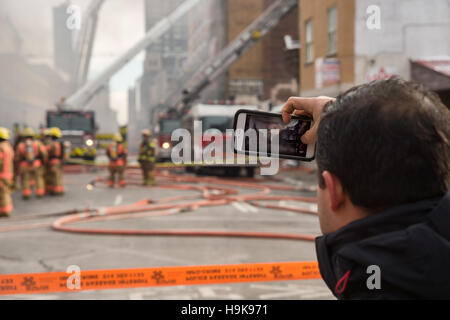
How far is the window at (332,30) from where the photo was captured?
12.5 m

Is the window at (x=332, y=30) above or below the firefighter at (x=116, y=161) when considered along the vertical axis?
above

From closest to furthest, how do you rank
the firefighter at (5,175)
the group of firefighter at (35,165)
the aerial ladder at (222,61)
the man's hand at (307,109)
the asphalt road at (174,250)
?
the man's hand at (307,109) < the asphalt road at (174,250) < the firefighter at (5,175) < the group of firefighter at (35,165) < the aerial ladder at (222,61)

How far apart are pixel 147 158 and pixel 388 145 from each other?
14.4 metres

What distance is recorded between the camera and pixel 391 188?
1.05 metres

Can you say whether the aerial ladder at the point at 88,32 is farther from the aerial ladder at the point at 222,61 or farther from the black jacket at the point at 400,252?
the black jacket at the point at 400,252

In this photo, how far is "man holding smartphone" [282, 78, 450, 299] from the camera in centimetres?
99

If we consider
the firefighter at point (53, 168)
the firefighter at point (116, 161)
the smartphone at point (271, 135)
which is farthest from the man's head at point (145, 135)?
the smartphone at point (271, 135)

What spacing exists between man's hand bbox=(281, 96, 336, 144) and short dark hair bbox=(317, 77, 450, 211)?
370 millimetres

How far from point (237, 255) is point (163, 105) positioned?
1797 centimetres

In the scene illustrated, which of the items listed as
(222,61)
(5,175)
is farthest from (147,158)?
(222,61)

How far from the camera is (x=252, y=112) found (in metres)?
1.59

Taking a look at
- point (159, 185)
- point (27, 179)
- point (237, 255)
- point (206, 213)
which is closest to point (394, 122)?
point (237, 255)

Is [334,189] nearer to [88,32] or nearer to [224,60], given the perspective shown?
[88,32]

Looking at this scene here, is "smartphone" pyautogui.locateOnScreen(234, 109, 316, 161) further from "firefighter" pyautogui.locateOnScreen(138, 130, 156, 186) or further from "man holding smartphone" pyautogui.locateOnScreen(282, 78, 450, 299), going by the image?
"firefighter" pyautogui.locateOnScreen(138, 130, 156, 186)
